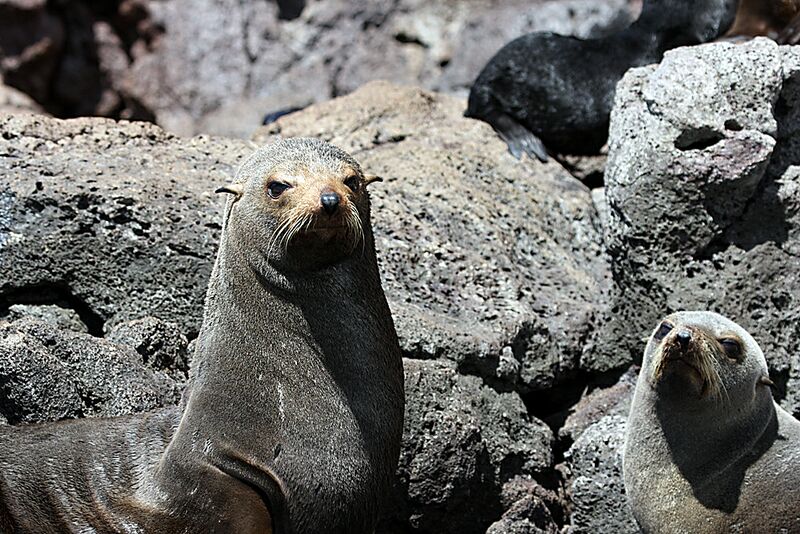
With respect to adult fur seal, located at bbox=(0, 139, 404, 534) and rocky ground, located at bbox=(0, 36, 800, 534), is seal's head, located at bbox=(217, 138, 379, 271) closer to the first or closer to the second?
adult fur seal, located at bbox=(0, 139, 404, 534)

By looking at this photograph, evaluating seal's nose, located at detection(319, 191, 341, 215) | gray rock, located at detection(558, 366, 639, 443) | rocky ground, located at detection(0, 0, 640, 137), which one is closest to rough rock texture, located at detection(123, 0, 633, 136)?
rocky ground, located at detection(0, 0, 640, 137)

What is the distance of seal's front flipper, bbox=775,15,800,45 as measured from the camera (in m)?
8.66

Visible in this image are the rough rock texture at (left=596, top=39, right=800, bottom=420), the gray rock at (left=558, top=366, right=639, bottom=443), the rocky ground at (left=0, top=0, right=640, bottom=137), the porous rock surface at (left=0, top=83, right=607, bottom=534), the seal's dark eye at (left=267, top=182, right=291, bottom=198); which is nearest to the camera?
the seal's dark eye at (left=267, top=182, right=291, bottom=198)

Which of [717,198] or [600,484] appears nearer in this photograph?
[600,484]

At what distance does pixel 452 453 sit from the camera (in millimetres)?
6336

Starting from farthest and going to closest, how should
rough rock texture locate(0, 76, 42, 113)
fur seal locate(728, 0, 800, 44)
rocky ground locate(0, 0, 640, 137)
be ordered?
1. rough rock texture locate(0, 76, 42, 113)
2. rocky ground locate(0, 0, 640, 137)
3. fur seal locate(728, 0, 800, 44)

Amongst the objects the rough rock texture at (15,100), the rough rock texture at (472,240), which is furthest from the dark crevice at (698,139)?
the rough rock texture at (15,100)

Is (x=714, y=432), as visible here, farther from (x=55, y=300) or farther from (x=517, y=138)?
(x=55, y=300)

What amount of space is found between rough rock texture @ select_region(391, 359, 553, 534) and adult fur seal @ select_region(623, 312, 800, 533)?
735mm

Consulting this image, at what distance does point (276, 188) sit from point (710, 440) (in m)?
2.45

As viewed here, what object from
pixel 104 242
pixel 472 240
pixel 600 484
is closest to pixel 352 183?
pixel 104 242

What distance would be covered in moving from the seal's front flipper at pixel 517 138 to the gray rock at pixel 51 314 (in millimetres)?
3173

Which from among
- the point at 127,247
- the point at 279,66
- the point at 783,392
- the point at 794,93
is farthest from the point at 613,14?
the point at 127,247

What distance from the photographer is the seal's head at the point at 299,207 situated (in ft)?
17.0
